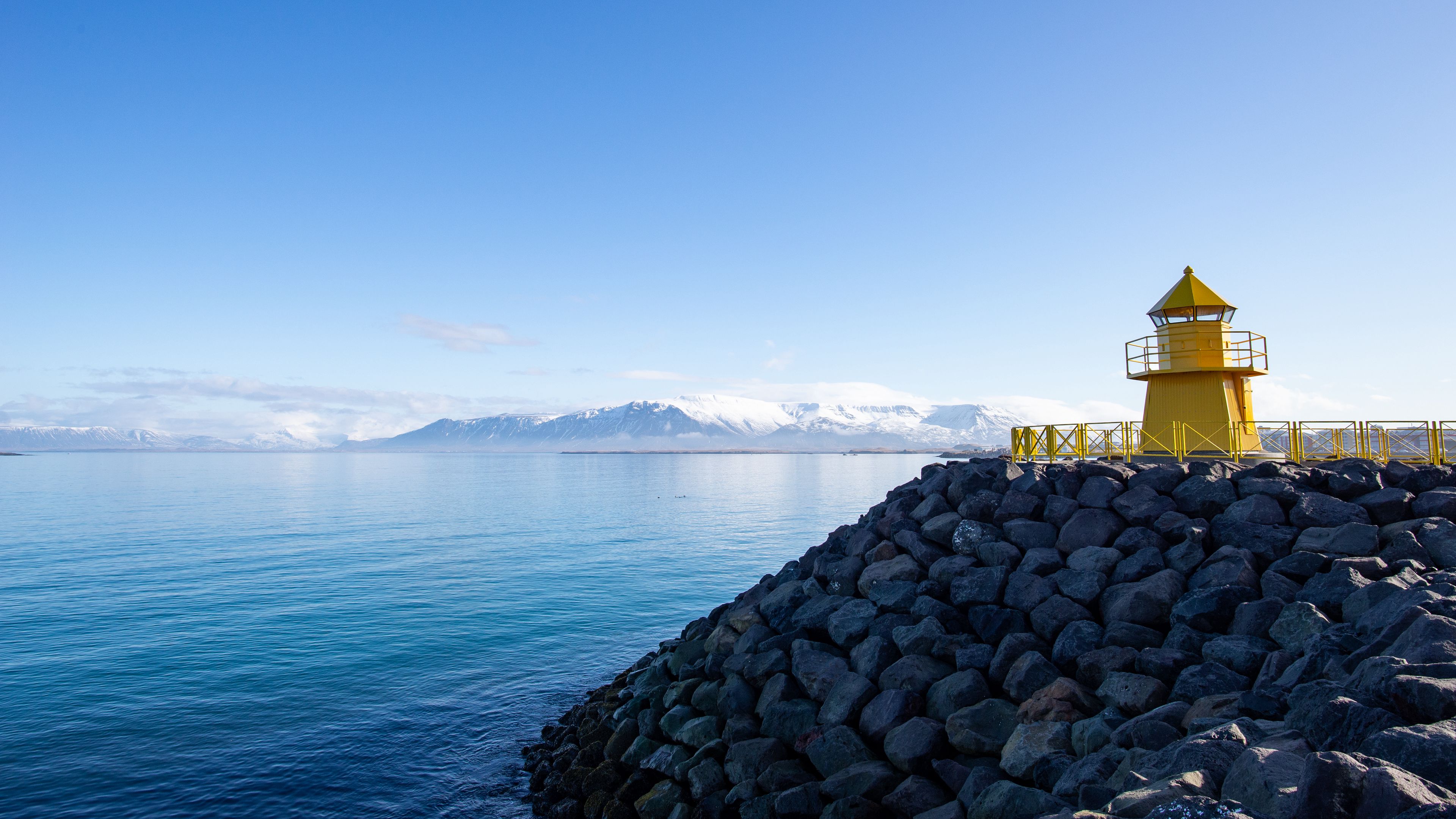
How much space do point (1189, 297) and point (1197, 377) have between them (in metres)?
2.28

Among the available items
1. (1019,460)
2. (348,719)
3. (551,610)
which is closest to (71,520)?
(551,610)

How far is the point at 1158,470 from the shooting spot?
623 inches

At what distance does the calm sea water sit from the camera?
51.0 feet

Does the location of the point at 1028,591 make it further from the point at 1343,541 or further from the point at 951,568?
the point at 1343,541

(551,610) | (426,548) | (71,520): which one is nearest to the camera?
(551,610)

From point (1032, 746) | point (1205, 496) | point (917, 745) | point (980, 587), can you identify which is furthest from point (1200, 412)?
point (917, 745)

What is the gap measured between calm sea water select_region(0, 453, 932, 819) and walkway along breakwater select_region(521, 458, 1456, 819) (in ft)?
10.0

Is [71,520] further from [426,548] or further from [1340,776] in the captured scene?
[1340,776]

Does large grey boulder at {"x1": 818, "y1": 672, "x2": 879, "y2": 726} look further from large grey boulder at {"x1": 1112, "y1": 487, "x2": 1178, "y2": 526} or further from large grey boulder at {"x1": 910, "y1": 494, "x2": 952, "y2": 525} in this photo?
large grey boulder at {"x1": 1112, "y1": 487, "x2": 1178, "y2": 526}

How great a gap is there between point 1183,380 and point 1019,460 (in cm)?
524

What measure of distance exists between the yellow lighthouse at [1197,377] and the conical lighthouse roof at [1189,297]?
0.02m

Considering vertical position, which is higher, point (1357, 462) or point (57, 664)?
point (1357, 462)

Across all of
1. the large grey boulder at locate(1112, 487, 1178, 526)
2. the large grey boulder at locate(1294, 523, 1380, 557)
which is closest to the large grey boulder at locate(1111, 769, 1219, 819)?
the large grey boulder at locate(1294, 523, 1380, 557)

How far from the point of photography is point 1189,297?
2161 centimetres
